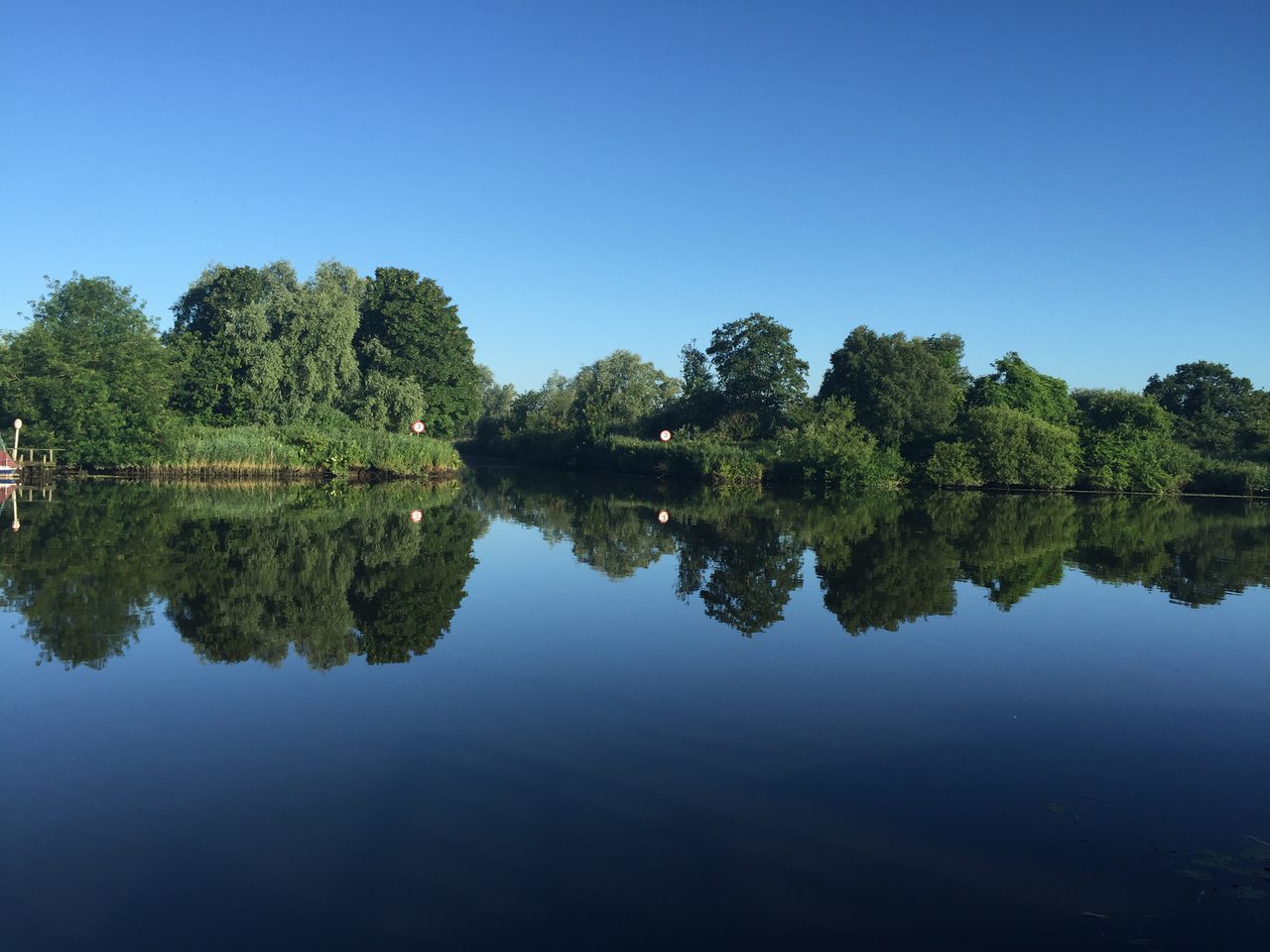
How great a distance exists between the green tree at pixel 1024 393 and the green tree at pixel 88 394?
43.0 meters

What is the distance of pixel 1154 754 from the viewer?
6688mm

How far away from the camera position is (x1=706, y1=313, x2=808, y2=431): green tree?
1962 inches

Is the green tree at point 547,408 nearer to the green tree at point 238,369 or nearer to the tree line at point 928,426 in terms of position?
the tree line at point 928,426

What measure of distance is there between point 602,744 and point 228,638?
525 centimetres

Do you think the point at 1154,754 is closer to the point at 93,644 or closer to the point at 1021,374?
the point at 93,644

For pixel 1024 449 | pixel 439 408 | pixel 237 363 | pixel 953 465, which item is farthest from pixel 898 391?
pixel 237 363

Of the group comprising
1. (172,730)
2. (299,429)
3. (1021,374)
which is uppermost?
(1021,374)

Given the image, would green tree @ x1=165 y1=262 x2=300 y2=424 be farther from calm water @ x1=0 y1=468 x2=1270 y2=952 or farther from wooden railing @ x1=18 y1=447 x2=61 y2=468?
calm water @ x1=0 y1=468 x2=1270 y2=952

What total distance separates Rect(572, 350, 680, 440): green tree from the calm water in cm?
4503

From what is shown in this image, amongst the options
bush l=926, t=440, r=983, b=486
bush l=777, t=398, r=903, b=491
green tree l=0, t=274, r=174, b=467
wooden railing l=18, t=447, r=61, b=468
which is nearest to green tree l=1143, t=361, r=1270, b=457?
bush l=926, t=440, r=983, b=486

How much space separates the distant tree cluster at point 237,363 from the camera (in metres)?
35.4

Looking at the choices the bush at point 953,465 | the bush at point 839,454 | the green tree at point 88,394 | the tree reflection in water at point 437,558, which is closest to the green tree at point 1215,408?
the bush at point 953,465

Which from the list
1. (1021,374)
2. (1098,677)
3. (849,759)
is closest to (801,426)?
(1021,374)

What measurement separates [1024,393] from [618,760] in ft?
162
